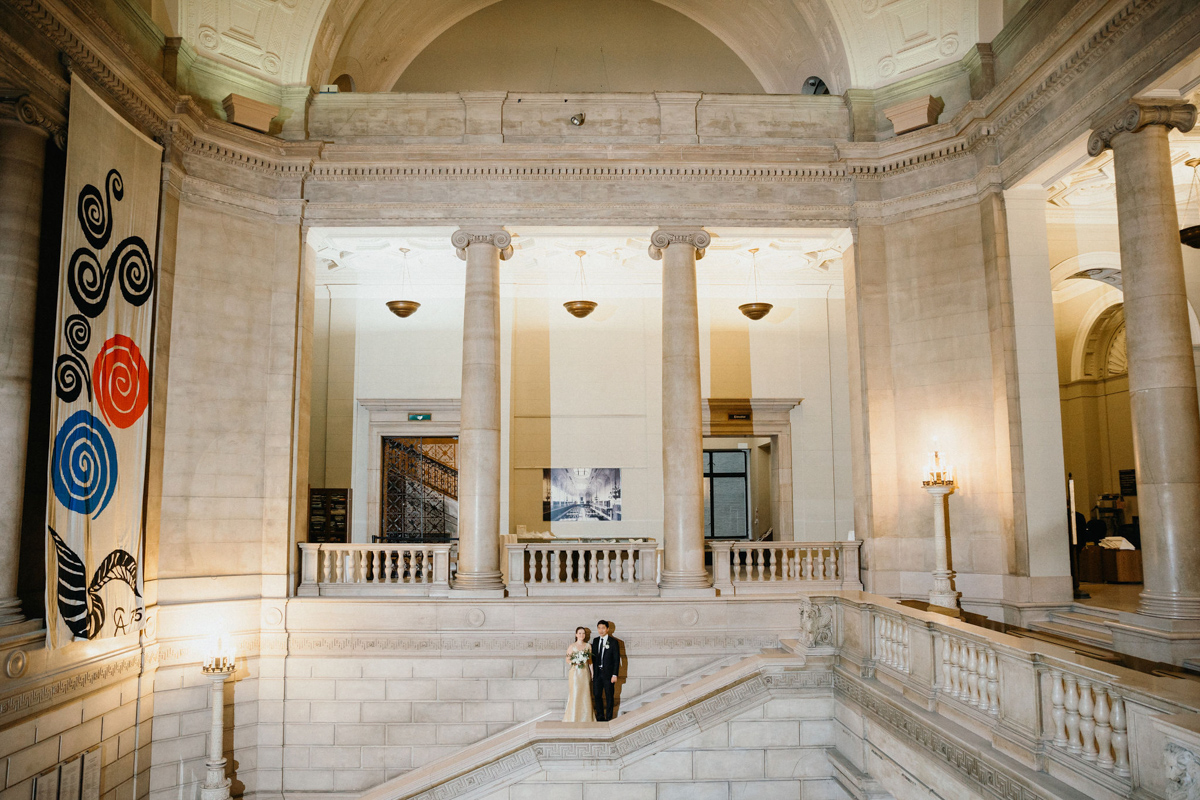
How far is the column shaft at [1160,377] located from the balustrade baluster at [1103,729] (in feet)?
14.4

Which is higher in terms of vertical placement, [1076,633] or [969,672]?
[969,672]

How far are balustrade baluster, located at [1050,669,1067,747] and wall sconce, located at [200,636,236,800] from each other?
9444 mm

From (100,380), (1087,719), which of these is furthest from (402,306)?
(1087,719)

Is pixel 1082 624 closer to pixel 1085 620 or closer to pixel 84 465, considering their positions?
pixel 1085 620

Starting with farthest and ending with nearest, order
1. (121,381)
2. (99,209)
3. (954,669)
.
A: (121,381) < (99,209) < (954,669)

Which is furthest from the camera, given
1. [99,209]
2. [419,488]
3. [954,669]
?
[419,488]

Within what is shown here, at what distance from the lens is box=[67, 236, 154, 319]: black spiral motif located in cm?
969

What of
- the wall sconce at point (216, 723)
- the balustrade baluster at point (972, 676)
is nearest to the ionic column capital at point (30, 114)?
the wall sconce at point (216, 723)

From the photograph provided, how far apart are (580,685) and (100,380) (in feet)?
23.5

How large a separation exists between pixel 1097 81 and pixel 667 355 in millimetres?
6772

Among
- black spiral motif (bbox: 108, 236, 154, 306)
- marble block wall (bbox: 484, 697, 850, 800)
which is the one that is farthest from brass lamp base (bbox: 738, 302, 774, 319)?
black spiral motif (bbox: 108, 236, 154, 306)

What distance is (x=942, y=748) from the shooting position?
6.79m

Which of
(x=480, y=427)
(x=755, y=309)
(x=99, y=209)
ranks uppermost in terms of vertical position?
(x=755, y=309)

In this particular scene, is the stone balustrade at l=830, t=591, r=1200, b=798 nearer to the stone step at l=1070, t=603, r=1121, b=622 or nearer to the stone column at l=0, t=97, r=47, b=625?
the stone step at l=1070, t=603, r=1121, b=622
